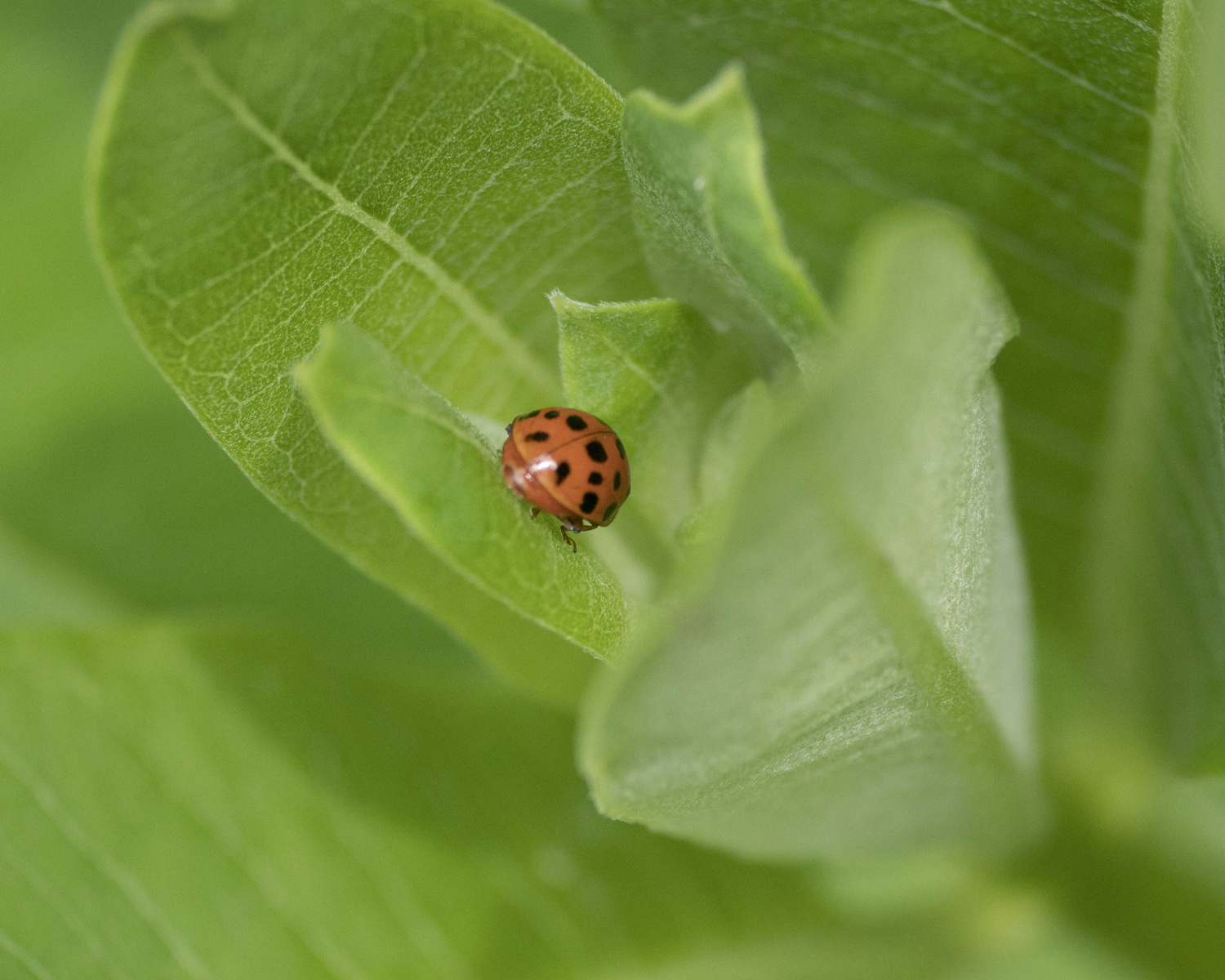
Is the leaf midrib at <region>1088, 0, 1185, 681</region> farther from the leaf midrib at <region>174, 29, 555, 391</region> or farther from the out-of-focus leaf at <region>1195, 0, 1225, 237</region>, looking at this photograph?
the leaf midrib at <region>174, 29, 555, 391</region>

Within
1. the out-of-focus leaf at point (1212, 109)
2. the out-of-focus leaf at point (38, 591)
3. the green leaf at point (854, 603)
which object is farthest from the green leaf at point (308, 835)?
the out-of-focus leaf at point (1212, 109)

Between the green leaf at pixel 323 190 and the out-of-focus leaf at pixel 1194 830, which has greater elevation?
the green leaf at pixel 323 190

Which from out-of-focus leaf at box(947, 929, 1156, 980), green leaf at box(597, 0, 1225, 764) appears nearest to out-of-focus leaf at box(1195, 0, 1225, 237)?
green leaf at box(597, 0, 1225, 764)

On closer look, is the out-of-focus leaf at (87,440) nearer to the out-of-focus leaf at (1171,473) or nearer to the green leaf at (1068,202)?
the green leaf at (1068,202)

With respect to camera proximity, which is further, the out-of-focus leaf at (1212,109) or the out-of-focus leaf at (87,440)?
the out-of-focus leaf at (87,440)

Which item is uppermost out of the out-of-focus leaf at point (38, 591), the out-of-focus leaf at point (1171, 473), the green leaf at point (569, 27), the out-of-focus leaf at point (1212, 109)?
the green leaf at point (569, 27)

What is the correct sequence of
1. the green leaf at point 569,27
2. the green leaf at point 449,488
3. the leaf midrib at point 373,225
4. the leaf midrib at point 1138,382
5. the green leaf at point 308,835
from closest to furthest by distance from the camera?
1. the green leaf at point 449,488
2. the leaf midrib at point 373,225
3. the leaf midrib at point 1138,382
4. the green leaf at point 308,835
5. the green leaf at point 569,27

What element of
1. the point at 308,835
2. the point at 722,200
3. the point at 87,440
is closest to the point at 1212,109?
the point at 722,200

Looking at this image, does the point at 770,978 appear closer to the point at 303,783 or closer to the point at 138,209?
the point at 303,783
